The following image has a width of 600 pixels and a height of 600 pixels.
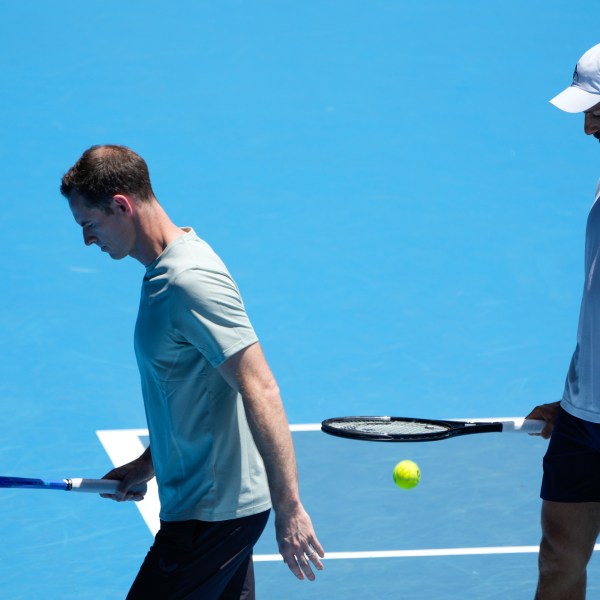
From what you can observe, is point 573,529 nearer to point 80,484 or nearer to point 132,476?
point 132,476

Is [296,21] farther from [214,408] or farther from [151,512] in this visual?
[214,408]

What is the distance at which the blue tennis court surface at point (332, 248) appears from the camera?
19.5 feet

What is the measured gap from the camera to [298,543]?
3305 millimetres

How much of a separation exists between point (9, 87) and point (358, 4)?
11.8ft

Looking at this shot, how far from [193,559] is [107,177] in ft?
3.52

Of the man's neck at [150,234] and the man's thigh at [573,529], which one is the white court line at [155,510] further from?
the man's neck at [150,234]

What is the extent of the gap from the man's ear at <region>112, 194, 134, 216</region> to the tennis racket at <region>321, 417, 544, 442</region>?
5.06 feet

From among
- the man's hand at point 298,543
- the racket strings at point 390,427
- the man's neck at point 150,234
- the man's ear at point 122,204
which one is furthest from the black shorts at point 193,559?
the racket strings at point 390,427

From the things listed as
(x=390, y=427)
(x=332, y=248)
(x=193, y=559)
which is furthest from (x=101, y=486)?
(x=332, y=248)

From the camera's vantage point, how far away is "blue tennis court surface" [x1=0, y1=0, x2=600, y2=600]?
235 inches

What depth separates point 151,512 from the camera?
6.15 m

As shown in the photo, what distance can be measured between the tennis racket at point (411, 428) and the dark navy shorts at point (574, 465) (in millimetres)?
237

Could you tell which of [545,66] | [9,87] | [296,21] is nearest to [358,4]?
[296,21]

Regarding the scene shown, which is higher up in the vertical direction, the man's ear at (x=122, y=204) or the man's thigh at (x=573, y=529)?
the man's ear at (x=122, y=204)
